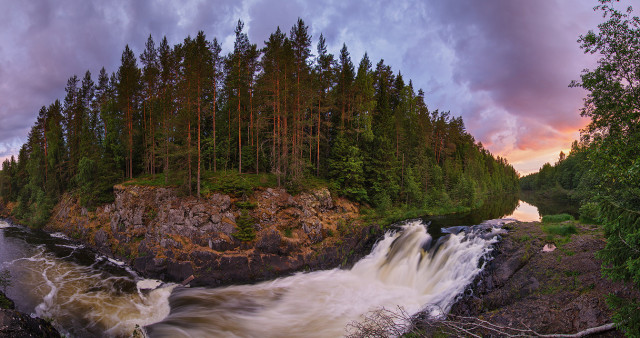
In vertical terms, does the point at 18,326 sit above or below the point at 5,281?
below

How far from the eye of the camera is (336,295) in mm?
14961

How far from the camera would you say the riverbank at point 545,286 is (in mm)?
7203

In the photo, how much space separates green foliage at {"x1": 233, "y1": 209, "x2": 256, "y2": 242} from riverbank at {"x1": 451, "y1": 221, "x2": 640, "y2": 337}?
45.1ft

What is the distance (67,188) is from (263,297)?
39.5m

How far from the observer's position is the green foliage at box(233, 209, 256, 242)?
61.2ft

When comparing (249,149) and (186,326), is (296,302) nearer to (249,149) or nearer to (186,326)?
(186,326)

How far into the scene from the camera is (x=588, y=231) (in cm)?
1334

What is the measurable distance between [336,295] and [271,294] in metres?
4.01

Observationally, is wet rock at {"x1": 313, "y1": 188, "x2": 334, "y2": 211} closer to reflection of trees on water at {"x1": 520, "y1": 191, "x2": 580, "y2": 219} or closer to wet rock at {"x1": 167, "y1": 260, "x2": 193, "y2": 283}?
wet rock at {"x1": 167, "y1": 260, "x2": 193, "y2": 283}

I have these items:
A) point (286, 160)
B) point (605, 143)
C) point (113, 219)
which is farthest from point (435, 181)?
point (113, 219)

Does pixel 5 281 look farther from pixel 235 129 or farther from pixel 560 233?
pixel 560 233

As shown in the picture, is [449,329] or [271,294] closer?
[449,329]

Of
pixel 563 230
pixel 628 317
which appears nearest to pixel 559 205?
pixel 563 230

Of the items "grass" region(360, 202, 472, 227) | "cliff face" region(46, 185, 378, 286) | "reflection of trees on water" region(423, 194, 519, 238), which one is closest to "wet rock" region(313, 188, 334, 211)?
"cliff face" region(46, 185, 378, 286)
